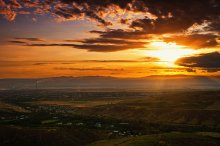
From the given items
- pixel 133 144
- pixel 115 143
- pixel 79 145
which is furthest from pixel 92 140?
pixel 133 144

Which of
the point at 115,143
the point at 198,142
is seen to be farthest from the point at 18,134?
the point at 198,142

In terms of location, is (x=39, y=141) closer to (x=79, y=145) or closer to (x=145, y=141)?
(x=79, y=145)

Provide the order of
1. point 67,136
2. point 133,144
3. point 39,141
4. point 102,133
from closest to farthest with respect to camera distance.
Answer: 1. point 133,144
2. point 39,141
3. point 67,136
4. point 102,133

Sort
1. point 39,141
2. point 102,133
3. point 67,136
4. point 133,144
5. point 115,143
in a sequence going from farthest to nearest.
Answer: point 102,133 < point 67,136 < point 39,141 < point 115,143 < point 133,144

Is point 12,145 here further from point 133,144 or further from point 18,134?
point 133,144

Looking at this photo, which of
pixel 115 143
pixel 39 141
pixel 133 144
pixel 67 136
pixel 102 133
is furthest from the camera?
pixel 102 133

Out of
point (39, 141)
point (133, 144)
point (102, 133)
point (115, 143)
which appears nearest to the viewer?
point (133, 144)

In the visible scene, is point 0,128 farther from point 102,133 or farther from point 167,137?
point 167,137

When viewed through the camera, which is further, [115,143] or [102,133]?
[102,133]

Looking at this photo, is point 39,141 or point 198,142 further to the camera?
point 39,141
